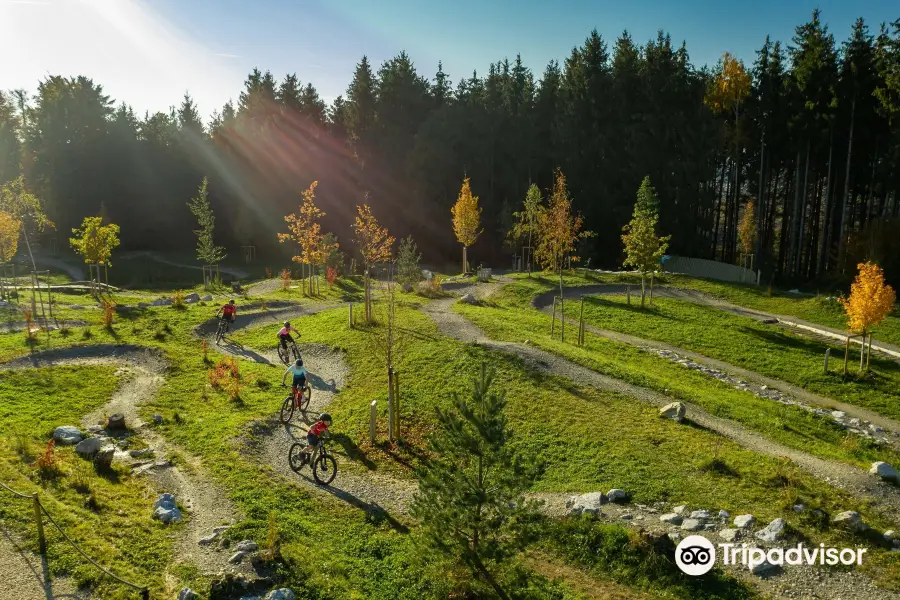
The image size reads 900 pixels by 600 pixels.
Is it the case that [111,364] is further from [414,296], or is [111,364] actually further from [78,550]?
[414,296]

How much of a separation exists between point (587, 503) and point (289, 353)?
19861mm

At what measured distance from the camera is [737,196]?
2539 inches

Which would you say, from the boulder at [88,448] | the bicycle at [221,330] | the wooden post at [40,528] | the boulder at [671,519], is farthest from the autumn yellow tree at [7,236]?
the boulder at [671,519]

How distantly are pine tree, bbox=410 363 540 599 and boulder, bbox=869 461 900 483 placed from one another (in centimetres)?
1161

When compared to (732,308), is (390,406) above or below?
below

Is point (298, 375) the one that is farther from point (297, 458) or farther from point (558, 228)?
point (558, 228)

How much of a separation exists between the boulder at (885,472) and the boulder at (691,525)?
661 cm

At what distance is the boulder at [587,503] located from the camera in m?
14.7

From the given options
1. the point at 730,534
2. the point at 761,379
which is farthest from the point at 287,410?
the point at 761,379

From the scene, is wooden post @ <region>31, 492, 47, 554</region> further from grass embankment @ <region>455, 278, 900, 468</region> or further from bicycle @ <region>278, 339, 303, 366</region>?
grass embankment @ <region>455, 278, 900, 468</region>

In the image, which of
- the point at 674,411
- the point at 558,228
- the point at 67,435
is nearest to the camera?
the point at 67,435

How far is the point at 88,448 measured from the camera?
17.0 metres

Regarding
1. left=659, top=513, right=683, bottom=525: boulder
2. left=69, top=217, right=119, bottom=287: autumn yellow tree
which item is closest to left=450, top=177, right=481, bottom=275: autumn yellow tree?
left=69, top=217, right=119, bottom=287: autumn yellow tree

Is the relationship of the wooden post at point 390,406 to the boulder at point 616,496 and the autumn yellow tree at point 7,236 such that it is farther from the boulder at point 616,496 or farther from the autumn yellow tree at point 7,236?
the autumn yellow tree at point 7,236
